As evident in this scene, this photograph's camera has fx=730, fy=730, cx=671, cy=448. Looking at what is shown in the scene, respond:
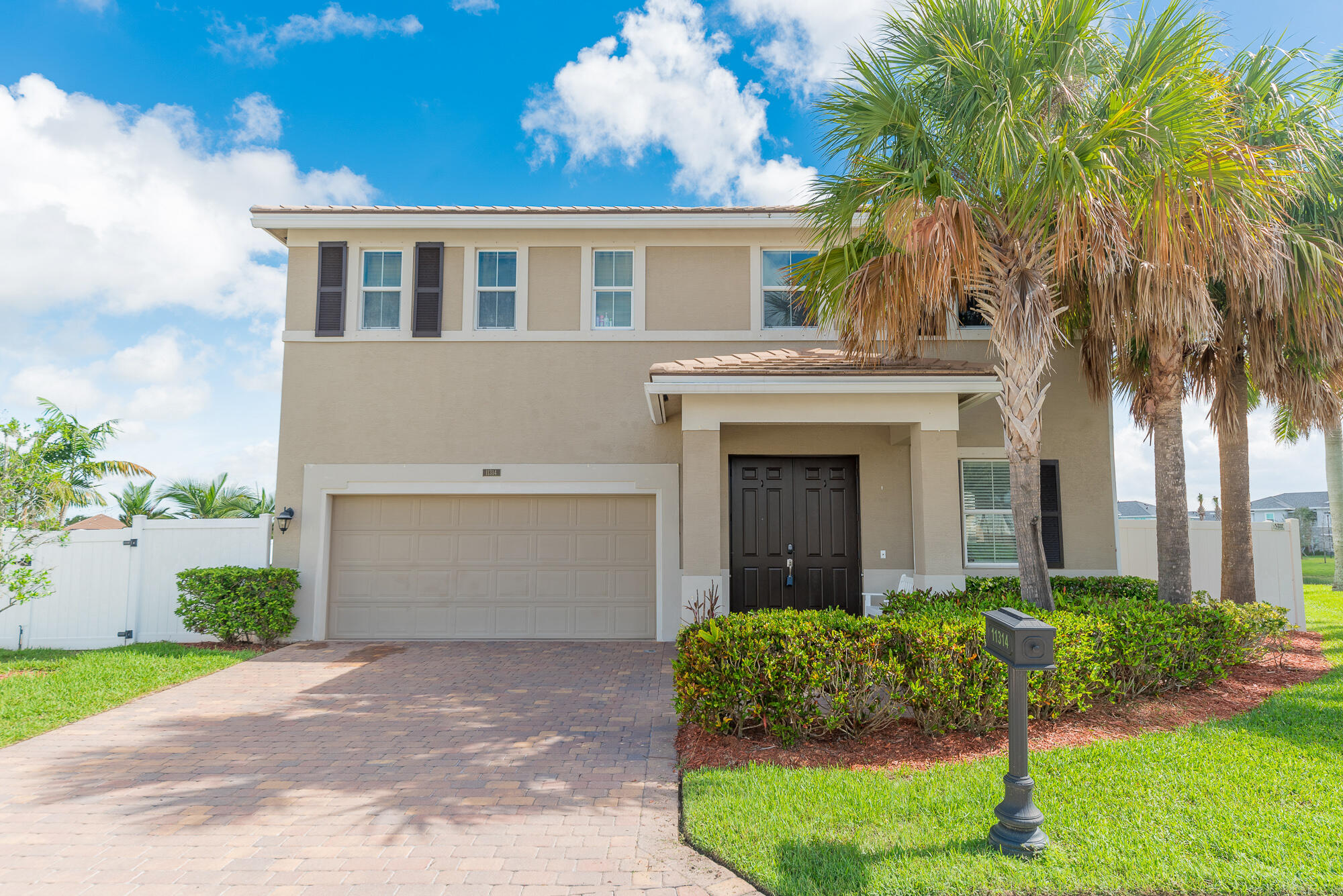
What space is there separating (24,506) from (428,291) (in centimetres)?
602

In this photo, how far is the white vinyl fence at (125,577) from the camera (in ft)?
34.9

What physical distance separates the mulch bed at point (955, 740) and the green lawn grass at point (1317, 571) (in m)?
14.3

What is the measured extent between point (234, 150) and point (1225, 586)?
17236 mm

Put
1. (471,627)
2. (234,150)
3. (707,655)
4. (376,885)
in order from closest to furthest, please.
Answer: (376,885) < (707,655) < (471,627) < (234,150)

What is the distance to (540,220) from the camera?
36.3 ft

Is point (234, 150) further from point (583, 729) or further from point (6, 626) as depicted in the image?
point (583, 729)

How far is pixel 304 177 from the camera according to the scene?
42.6 feet

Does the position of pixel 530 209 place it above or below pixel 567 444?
above

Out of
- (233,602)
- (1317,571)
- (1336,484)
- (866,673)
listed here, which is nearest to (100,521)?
(233,602)

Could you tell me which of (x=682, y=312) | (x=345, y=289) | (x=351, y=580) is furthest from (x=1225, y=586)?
(x=345, y=289)

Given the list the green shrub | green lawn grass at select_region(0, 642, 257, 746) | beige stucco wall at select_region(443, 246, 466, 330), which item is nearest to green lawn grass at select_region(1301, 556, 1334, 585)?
beige stucco wall at select_region(443, 246, 466, 330)

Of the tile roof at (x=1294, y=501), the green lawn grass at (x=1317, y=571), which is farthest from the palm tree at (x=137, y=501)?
the tile roof at (x=1294, y=501)

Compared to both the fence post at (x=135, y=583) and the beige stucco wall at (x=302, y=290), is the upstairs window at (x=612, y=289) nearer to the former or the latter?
the beige stucco wall at (x=302, y=290)

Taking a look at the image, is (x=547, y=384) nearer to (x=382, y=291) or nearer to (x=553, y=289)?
(x=553, y=289)
